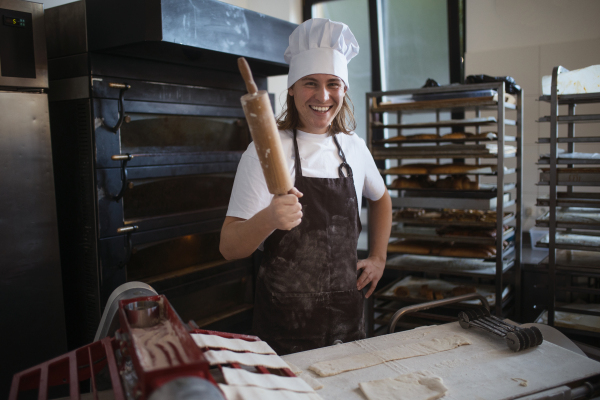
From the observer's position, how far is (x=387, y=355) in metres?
1.23

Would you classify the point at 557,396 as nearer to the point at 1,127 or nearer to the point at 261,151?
the point at 261,151

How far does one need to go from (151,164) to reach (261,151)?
1474 mm

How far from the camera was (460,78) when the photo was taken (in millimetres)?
3766

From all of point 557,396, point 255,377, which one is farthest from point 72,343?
point 557,396

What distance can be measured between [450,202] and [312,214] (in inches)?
56.9

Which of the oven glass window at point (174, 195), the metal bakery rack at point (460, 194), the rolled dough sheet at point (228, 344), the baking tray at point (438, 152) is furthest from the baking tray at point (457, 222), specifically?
the rolled dough sheet at point (228, 344)

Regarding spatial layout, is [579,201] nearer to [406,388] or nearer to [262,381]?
[406,388]

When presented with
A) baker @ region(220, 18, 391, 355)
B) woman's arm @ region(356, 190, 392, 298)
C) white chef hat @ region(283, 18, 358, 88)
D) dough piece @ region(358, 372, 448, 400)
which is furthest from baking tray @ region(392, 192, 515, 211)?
dough piece @ region(358, 372, 448, 400)

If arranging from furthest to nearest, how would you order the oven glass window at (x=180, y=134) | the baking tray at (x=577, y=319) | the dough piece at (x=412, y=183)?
1. the dough piece at (x=412, y=183)
2. the baking tray at (x=577, y=319)
3. the oven glass window at (x=180, y=134)

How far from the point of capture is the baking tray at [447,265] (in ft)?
9.26

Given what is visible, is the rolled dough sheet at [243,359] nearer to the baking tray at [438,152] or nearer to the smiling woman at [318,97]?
the smiling woman at [318,97]

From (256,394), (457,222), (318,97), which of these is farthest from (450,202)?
(256,394)

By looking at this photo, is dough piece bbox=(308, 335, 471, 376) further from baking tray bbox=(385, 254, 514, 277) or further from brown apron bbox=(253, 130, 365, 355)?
baking tray bbox=(385, 254, 514, 277)

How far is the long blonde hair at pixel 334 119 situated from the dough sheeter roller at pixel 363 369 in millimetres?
778
